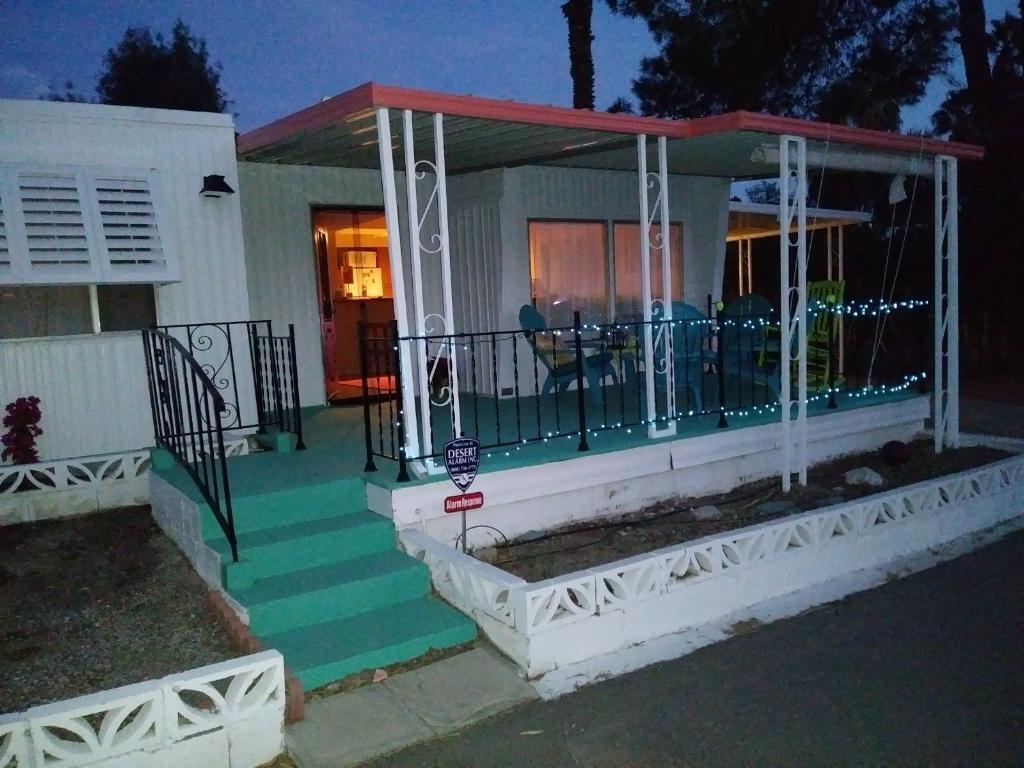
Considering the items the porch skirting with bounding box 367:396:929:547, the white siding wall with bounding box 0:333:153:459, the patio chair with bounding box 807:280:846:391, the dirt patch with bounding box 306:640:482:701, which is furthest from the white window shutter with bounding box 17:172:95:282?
the patio chair with bounding box 807:280:846:391

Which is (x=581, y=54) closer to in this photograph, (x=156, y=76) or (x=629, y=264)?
(x=629, y=264)

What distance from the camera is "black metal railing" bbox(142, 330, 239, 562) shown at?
4.40 metres

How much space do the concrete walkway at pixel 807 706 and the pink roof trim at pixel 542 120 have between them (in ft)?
10.9

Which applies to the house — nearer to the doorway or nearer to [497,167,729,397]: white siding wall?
[497,167,729,397]: white siding wall

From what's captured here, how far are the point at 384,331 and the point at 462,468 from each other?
59.8 inches

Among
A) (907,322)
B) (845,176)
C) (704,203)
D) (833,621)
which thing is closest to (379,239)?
(704,203)

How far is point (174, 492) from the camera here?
17.4 ft

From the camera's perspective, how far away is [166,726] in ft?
10.5

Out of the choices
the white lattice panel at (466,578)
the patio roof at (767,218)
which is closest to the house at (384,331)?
the white lattice panel at (466,578)

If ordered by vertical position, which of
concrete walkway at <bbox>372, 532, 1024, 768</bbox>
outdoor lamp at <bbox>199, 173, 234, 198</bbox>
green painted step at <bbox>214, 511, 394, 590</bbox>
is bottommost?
concrete walkway at <bbox>372, 532, 1024, 768</bbox>

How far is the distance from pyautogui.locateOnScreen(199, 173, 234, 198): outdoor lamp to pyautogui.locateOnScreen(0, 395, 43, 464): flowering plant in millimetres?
2100

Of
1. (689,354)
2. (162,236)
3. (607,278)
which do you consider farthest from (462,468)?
(607,278)

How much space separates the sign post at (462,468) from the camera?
15.3ft

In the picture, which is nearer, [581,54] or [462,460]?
[462,460]
